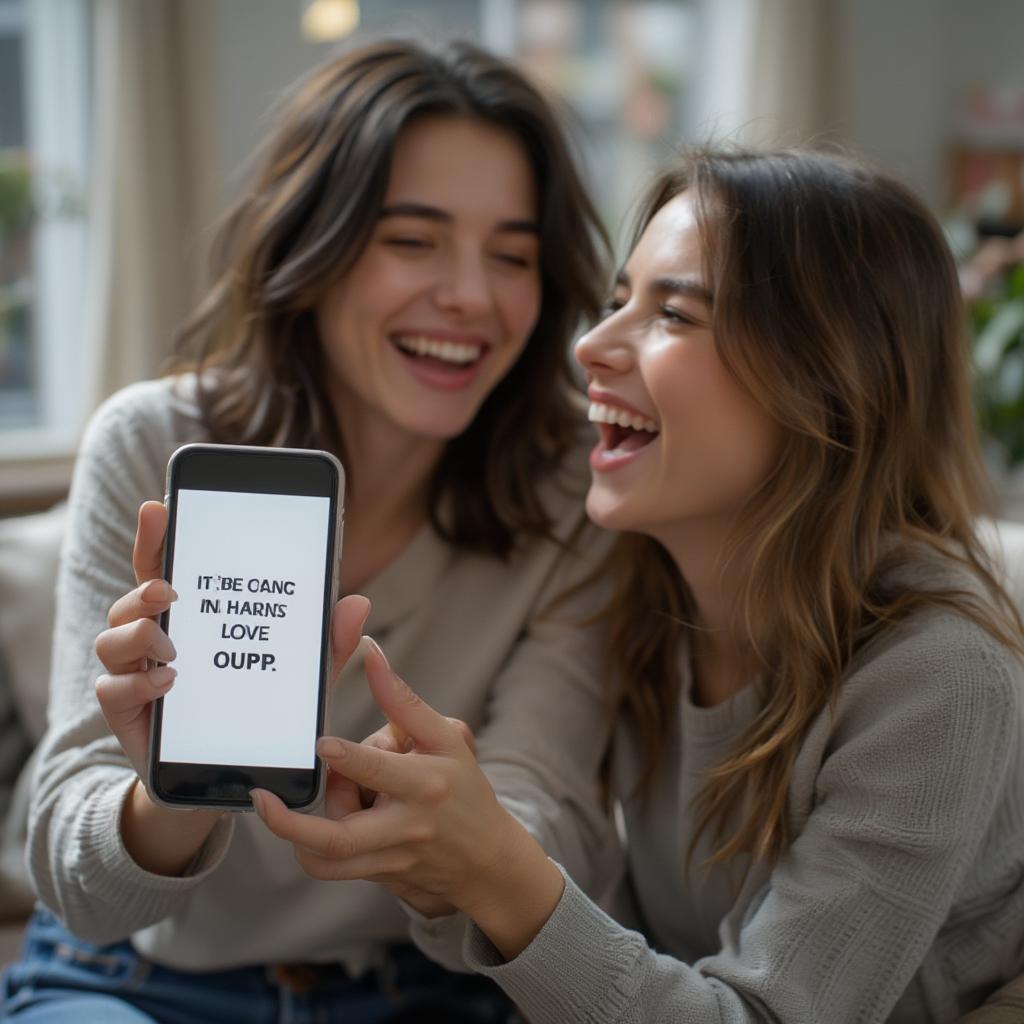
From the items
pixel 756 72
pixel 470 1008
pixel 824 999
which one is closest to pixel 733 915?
pixel 824 999

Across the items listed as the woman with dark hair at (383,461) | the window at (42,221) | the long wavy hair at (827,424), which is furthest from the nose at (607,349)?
the window at (42,221)

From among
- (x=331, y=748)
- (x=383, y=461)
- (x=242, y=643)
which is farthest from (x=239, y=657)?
(x=383, y=461)

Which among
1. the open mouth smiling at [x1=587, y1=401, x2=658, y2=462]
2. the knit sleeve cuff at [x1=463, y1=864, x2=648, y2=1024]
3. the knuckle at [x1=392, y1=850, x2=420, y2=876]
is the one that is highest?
the open mouth smiling at [x1=587, y1=401, x2=658, y2=462]

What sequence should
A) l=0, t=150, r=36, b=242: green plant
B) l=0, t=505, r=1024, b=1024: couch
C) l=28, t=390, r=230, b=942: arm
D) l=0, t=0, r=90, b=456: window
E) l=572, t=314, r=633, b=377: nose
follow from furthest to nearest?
1. l=0, t=0, r=90, b=456: window
2. l=0, t=150, r=36, b=242: green plant
3. l=0, t=505, r=1024, b=1024: couch
4. l=572, t=314, r=633, b=377: nose
5. l=28, t=390, r=230, b=942: arm

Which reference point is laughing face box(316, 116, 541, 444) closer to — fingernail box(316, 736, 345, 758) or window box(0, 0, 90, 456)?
fingernail box(316, 736, 345, 758)

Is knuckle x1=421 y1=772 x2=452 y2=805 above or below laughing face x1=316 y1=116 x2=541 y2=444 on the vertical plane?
below

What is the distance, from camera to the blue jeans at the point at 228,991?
50.1 inches

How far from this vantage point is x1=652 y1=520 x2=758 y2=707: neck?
1188 mm

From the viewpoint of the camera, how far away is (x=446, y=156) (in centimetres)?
135

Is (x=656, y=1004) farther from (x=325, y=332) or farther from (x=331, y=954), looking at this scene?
(x=325, y=332)

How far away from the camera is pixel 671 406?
1.10 meters

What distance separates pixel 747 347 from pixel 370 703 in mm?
563

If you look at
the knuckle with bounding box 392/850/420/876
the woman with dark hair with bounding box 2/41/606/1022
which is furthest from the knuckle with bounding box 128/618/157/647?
the woman with dark hair with bounding box 2/41/606/1022

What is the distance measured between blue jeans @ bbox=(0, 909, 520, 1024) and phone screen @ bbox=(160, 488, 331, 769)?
1.63ft
